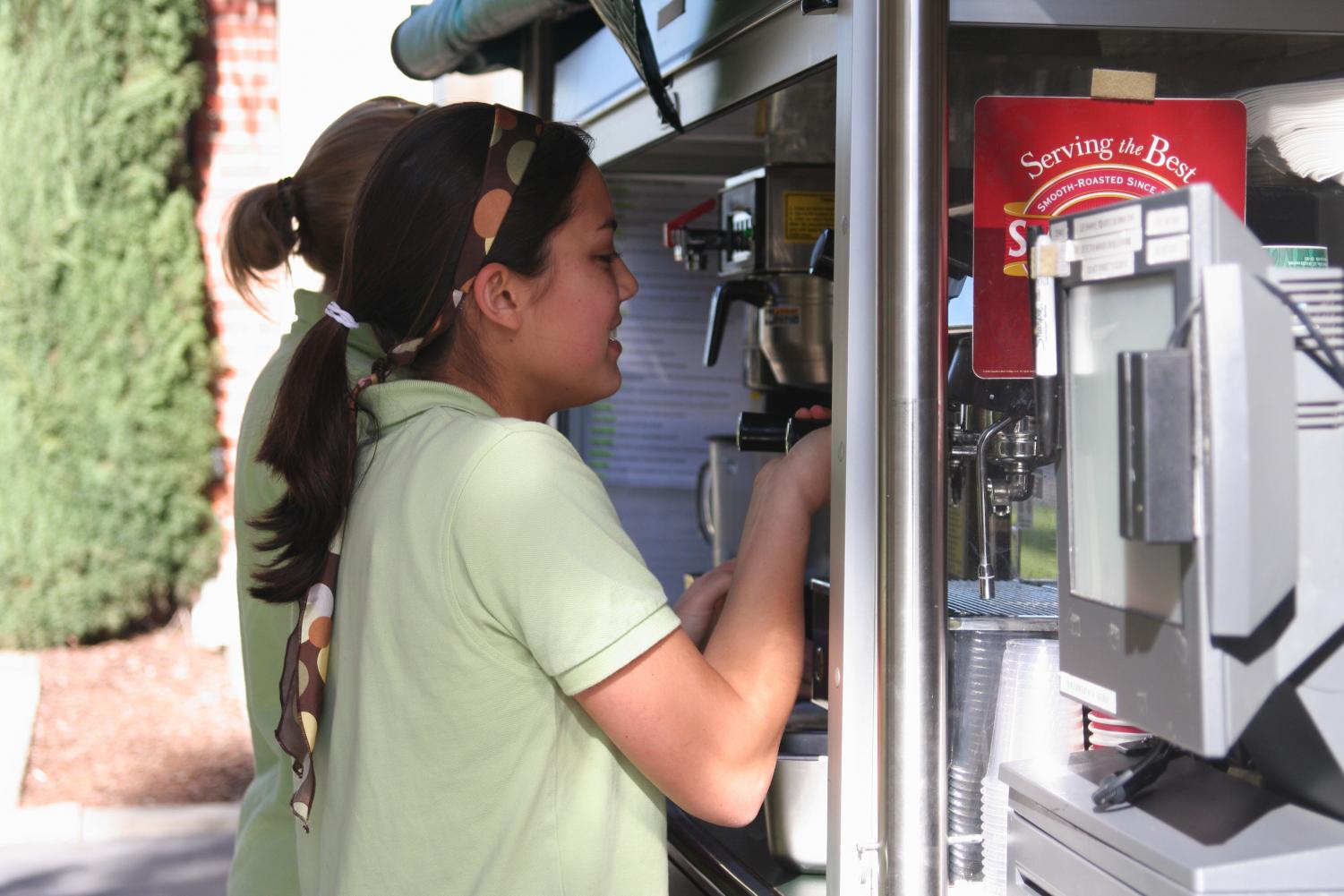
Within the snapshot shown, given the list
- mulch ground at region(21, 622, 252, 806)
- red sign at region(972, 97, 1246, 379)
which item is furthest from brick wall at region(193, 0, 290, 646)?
red sign at region(972, 97, 1246, 379)

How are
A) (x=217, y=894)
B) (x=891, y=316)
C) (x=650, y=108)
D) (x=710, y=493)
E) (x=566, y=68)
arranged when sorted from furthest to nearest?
1. (x=217, y=894)
2. (x=710, y=493)
3. (x=566, y=68)
4. (x=650, y=108)
5. (x=891, y=316)

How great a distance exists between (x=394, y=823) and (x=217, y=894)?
142 inches

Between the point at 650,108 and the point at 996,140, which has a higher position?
the point at 650,108

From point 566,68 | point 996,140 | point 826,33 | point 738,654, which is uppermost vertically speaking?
point 566,68

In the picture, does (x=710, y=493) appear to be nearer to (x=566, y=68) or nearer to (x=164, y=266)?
Answer: (x=566, y=68)

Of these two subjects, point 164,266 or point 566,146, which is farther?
point 164,266

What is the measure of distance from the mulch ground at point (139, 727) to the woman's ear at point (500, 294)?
4.26 m

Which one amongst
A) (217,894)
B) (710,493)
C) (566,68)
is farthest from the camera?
(217,894)

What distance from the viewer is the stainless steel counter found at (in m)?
1.65

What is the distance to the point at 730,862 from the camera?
1.71 meters

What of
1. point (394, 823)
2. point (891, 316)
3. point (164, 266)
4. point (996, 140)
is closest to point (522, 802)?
point (394, 823)

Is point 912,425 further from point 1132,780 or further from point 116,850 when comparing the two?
point 116,850

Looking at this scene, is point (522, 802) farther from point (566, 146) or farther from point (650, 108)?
point (650, 108)

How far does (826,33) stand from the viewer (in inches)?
Result: 54.7
